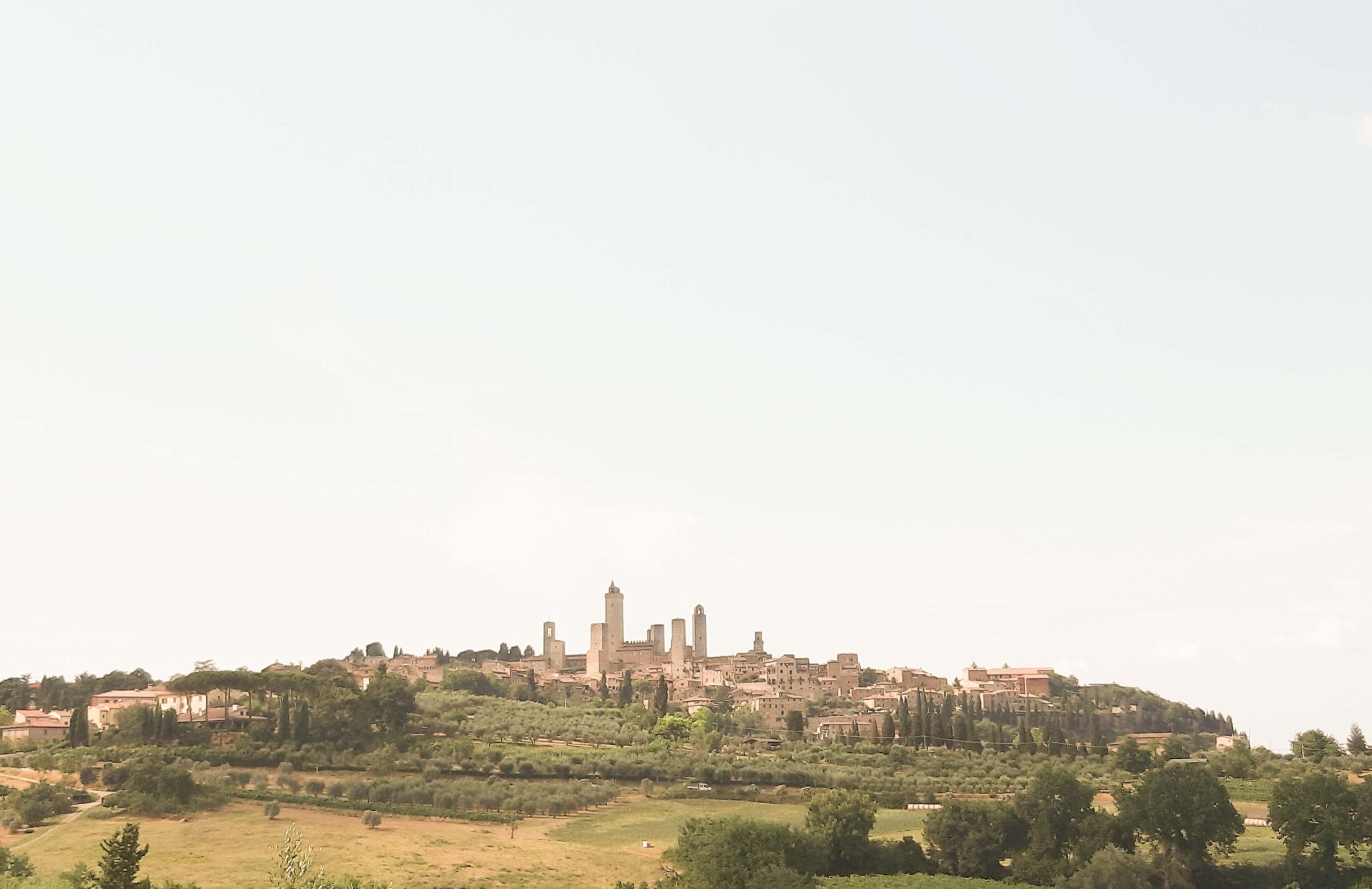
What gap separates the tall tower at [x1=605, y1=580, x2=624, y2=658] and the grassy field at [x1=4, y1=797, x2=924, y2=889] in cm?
10185

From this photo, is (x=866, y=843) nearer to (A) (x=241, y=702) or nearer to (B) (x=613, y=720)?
(B) (x=613, y=720)

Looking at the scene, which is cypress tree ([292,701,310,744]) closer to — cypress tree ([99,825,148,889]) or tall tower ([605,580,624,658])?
cypress tree ([99,825,148,889])

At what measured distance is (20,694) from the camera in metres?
87.1

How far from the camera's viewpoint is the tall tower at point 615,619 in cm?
15438

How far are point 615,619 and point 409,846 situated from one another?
112 m

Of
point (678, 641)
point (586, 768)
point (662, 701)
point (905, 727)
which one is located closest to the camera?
point (586, 768)

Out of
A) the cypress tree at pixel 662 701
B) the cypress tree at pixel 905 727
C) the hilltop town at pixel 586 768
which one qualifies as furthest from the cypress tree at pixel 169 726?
the cypress tree at pixel 905 727

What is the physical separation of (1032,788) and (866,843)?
Result: 702 centimetres

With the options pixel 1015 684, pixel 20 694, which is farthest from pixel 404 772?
pixel 1015 684

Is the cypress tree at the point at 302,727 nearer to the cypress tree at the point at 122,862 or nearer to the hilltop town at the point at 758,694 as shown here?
the hilltop town at the point at 758,694

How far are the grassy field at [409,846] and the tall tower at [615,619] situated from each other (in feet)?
334

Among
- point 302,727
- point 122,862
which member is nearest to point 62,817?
point 302,727

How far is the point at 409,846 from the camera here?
1724 inches

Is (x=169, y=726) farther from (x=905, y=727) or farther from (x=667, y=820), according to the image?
(x=905, y=727)
